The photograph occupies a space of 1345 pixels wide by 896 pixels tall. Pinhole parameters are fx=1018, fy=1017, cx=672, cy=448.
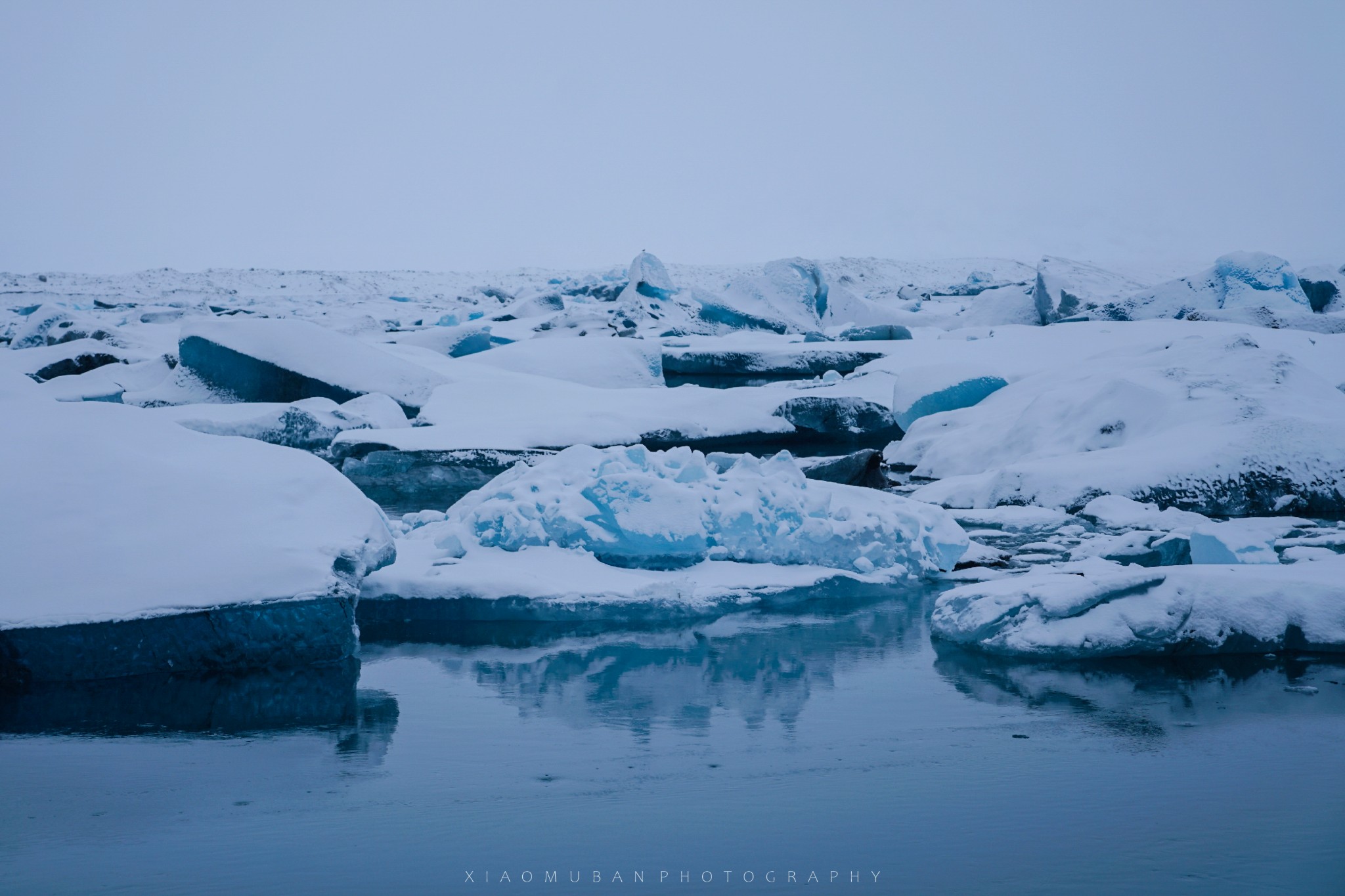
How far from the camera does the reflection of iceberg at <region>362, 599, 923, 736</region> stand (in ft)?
9.78

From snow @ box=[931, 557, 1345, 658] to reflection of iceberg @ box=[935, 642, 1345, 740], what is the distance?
6 centimetres

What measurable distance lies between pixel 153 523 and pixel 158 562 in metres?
0.21

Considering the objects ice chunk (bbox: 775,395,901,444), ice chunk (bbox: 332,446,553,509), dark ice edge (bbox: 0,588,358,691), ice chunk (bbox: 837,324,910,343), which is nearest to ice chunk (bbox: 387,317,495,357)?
ice chunk (bbox: 775,395,901,444)

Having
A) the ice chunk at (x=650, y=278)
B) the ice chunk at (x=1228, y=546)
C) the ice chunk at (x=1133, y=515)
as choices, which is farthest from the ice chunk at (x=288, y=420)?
the ice chunk at (x=650, y=278)

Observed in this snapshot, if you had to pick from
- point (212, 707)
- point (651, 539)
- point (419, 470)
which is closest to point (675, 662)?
point (651, 539)

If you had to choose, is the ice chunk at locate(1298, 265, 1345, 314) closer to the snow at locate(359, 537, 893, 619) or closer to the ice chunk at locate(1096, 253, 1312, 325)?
the ice chunk at locate(1096, 253, 1312, 325)

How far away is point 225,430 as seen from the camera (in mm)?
7516

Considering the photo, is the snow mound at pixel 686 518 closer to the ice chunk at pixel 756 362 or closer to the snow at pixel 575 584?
the snow at pixel 575 584

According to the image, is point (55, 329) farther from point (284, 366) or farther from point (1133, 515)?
point (1133, 515)

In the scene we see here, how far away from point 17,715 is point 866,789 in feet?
7.48

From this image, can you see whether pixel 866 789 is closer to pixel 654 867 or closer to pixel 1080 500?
pixel 654 867

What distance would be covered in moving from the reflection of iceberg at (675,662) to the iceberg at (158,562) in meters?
0.44

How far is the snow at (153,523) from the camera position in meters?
2.97

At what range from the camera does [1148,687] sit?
3.18m
